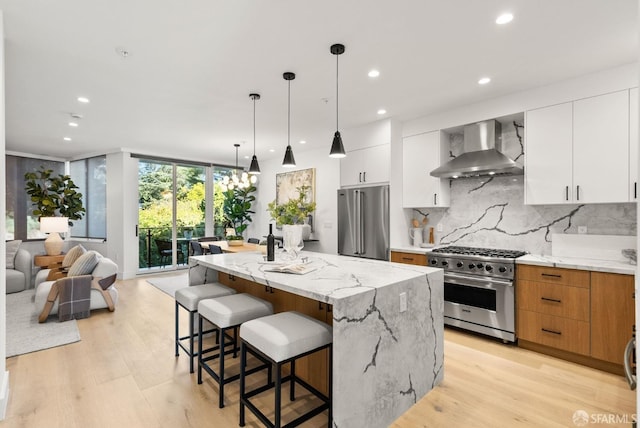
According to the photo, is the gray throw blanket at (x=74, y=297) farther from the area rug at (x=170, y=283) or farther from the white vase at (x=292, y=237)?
the white vase at (x=292, y=237)

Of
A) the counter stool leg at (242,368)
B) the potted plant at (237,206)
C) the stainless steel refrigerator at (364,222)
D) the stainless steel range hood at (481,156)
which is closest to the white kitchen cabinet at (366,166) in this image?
the stainless steel refrigerator at (364,222)

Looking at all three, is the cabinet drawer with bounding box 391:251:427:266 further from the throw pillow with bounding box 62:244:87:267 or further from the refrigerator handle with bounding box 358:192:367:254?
the throw pillow with bounding box 62:244:87:267

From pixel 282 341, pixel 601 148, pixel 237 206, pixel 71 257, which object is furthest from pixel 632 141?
pixel 71 257

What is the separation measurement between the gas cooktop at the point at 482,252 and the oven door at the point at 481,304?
0.81 feet

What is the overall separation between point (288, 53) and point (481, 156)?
2.36m

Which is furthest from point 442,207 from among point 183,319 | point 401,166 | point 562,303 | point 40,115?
point 40,115

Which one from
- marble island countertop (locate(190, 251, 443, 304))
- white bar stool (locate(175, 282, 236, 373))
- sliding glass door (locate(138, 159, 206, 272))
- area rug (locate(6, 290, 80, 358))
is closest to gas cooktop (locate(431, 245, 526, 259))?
marble island countertop (locate(190, 251, 443, 304))

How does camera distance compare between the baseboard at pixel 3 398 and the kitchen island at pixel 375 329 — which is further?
the baseboard at pixel 3 398

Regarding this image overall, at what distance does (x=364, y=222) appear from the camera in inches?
176

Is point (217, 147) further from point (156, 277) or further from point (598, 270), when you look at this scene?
point (598, 270)

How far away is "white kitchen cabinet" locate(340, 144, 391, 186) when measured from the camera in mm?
4310

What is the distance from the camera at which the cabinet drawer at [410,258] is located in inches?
150

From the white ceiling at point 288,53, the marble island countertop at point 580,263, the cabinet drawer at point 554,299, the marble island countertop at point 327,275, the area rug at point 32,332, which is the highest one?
the white ceiling at point 288,53

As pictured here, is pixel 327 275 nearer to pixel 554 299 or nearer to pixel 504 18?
pixel 504 18
